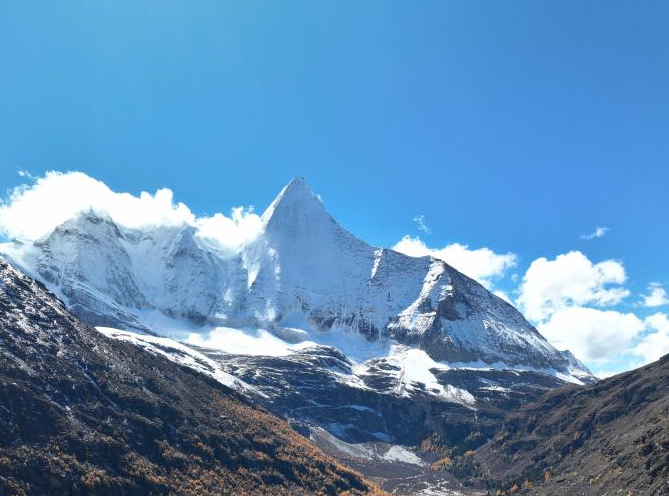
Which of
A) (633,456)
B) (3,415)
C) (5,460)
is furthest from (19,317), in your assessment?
(633,456)

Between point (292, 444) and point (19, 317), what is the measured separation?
296 ft

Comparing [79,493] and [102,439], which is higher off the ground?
[102,439]

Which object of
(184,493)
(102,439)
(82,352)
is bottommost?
(184,493)

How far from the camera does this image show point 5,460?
341ft

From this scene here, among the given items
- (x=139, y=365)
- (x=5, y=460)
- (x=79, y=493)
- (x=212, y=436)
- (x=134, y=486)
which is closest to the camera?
(x=5, y=460)

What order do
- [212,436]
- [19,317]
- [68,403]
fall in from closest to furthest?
[68,403] → [19,317] → [212,436]

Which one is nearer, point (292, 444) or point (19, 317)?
point (19, 317)

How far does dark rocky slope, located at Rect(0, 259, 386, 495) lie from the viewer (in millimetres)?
113812

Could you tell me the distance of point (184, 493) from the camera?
131000mm

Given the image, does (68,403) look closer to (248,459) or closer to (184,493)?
(184,493)

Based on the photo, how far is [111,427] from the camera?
134 meters

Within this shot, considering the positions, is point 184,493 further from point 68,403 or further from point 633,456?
point 633,456

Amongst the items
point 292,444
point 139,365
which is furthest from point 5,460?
point 292,444

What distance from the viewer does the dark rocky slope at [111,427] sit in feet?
373
